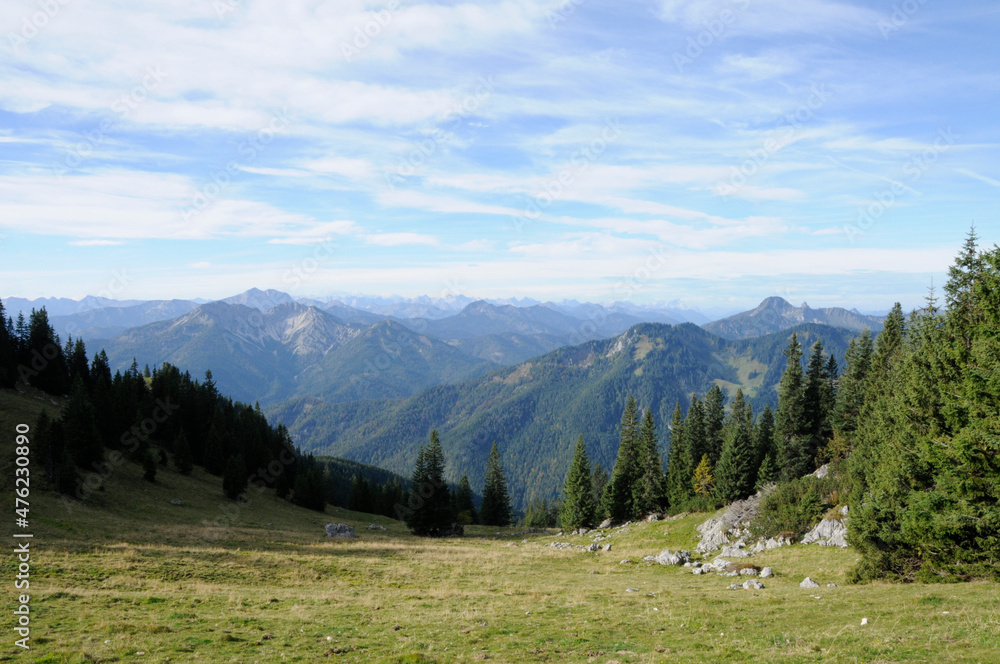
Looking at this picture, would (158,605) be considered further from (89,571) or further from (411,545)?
(411,545)

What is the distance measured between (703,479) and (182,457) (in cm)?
7960

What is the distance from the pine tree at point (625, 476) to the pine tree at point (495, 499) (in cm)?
2593

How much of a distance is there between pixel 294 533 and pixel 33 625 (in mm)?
36401

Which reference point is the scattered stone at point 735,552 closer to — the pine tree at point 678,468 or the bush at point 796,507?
the bush at point 796,507

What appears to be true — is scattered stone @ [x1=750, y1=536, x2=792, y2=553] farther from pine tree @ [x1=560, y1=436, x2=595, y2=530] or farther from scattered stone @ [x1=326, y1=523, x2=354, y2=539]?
scattered stone @ [x1=326, y1=523, x2=354, y2=539]

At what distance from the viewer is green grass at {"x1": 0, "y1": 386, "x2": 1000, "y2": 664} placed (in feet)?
50.7

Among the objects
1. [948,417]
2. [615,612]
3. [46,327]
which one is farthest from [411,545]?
[46,327]

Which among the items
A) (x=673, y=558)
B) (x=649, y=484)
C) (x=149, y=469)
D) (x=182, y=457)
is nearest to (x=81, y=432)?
(x=149, y=469)

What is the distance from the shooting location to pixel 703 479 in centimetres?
6762

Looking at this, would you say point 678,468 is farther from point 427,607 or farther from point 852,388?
point 427,607

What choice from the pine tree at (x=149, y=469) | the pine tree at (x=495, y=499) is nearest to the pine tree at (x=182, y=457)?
the pine tree at (x=149, y=469)

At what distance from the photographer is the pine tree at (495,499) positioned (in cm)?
9625

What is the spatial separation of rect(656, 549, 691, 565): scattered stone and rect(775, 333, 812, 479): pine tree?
27154mm

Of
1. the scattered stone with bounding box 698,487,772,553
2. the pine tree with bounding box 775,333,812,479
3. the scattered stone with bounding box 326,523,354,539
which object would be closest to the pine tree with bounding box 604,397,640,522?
the pine tree with bounding box 775,333,812,479
